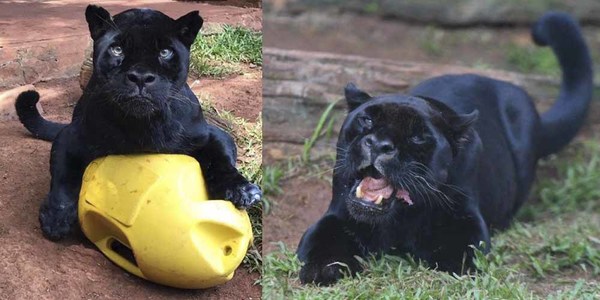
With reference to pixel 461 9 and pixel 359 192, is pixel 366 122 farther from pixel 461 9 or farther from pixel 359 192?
pixel 461 9

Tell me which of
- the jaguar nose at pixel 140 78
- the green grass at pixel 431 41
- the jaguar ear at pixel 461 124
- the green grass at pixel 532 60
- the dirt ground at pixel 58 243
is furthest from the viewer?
the green grass at pixel 431 41

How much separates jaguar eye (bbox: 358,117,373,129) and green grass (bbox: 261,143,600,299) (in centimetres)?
62

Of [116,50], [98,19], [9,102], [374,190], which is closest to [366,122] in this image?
[374,190]

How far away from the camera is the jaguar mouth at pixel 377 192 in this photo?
3373 millimetres

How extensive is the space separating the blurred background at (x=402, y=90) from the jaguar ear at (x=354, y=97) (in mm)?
109

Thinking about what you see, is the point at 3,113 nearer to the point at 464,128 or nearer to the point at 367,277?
the point at 367,277

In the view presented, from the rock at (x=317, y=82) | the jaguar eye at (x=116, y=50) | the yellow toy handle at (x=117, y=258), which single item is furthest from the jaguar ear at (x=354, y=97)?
the yellow toy handle at (x=117, y=258)

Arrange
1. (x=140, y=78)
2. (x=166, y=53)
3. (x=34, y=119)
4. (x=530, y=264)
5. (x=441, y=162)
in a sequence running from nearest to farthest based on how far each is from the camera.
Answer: (x=140, y=78) → (x=166, y=53) → (x=441, y=162) → (x=530, y=264) → (x=34, y=119)

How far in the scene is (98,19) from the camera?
3281mm

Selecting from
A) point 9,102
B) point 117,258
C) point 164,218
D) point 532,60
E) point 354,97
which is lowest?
point 117,258

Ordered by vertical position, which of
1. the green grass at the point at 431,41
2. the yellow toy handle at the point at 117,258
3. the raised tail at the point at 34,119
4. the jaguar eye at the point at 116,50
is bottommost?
the yellow toy handle at the point at 117,258

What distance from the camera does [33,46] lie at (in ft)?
A: 11.8

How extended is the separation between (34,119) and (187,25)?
0.91m

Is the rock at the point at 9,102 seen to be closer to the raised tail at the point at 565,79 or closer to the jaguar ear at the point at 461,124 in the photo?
the jaguar ear at the point at 461,124
